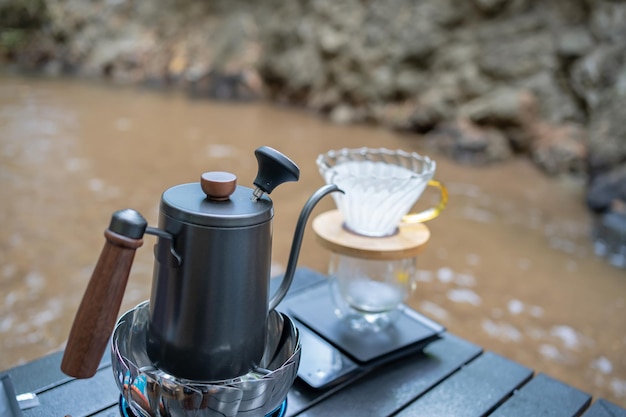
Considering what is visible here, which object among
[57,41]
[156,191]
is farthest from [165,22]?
[156,191]

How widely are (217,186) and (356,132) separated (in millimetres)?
3833

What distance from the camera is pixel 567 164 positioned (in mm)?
3369

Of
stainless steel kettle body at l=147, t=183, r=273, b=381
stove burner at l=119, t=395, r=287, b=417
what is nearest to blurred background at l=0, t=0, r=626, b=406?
stove burner at l=119, t=395, r=287, b=417

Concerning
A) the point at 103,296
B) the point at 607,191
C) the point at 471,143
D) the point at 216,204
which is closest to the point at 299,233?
the point at 216,204

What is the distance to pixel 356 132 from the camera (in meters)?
4.27

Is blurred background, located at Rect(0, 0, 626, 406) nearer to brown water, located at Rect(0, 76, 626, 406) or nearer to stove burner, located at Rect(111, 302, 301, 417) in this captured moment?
brown water, located at Rect(0, 76, 626, 406)

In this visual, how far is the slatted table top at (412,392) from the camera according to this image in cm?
61

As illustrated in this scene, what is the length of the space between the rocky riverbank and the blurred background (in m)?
0.02

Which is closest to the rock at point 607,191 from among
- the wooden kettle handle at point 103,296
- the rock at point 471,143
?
the rock at point 471,143

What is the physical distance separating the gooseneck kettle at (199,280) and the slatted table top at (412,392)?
0.13 metres

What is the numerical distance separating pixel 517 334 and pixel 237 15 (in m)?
5.33

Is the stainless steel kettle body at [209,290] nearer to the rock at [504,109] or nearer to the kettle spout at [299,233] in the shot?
the kettle spout at [299,233]

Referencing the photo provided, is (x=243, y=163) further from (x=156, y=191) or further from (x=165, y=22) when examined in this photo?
(x=165, y=22)

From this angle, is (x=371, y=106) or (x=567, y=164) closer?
(x=567, y=164)
